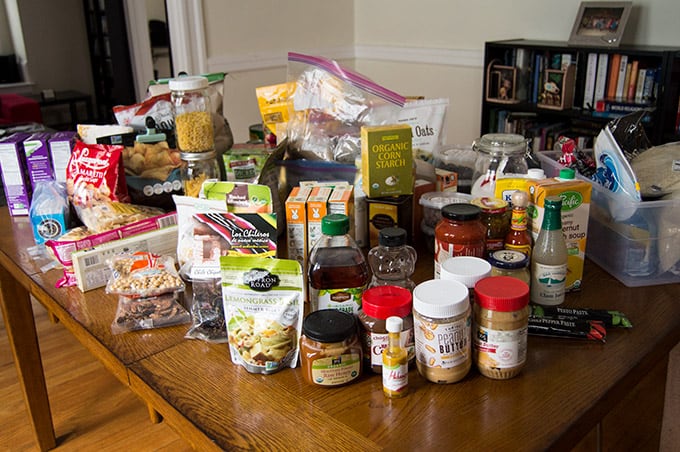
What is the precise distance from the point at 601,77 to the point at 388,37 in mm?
1645

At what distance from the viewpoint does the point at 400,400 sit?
855mm

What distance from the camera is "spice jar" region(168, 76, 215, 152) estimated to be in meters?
1.38

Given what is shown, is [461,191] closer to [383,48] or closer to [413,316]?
[413,316]

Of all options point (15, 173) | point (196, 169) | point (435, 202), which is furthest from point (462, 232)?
point (15, 173)

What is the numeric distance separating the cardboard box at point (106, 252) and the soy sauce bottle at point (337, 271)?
46cm

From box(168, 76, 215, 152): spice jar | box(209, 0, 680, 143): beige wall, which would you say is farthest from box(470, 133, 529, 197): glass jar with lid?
box(209, 0, 680, 143): beige wall

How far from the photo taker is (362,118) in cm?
148

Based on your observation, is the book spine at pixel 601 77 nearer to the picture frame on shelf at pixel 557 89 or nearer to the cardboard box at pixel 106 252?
the picture frame on shelf at pixel 557 89

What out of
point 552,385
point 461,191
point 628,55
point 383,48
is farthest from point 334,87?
point 383,48

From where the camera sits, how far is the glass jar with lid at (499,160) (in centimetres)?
128

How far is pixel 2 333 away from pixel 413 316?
242cm

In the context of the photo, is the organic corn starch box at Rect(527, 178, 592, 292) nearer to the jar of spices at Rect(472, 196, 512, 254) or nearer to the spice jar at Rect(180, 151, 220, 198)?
the jar of spices at Rect(472, 196, 512, 254)

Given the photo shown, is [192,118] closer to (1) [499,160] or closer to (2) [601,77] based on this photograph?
(1) [499,160]

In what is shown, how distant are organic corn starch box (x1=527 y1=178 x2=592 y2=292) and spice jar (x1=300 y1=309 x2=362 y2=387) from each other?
41 centimetres
